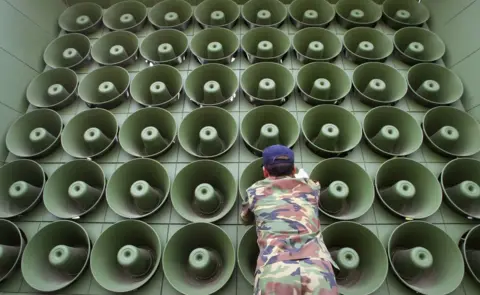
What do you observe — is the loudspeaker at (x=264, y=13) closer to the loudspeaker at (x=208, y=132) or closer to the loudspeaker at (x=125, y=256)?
the loudspeaker at (x=208, y=132)

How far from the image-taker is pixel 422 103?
139 inches

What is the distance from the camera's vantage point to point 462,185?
115 inches

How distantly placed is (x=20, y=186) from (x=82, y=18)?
2337 mm

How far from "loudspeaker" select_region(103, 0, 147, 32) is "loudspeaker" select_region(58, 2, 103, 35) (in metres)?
0.12

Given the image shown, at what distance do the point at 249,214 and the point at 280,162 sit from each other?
44 centimetres

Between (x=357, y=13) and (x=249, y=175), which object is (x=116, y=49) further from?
(x=357, y=13)

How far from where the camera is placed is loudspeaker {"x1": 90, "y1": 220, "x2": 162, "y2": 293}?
2.66 m

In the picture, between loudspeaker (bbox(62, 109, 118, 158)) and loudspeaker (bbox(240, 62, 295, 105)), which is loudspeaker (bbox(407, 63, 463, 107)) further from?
loudspeaker (bbox(62, 109, 118, 158))

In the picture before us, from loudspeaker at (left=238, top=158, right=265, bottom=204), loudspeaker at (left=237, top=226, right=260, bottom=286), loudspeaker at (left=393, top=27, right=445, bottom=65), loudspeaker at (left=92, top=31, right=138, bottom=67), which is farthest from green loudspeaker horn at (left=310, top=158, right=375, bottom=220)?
loudspeaker at (left=92, top=31, right=138, bottom=67)

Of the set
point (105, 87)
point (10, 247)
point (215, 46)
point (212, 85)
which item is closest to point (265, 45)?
point (215, 46)

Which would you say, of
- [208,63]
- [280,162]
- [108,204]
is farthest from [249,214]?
[208,63]

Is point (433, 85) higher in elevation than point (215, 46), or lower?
lower

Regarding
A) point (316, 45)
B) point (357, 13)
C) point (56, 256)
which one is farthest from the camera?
point (357, 13)

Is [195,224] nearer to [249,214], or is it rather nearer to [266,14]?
[249,214]
